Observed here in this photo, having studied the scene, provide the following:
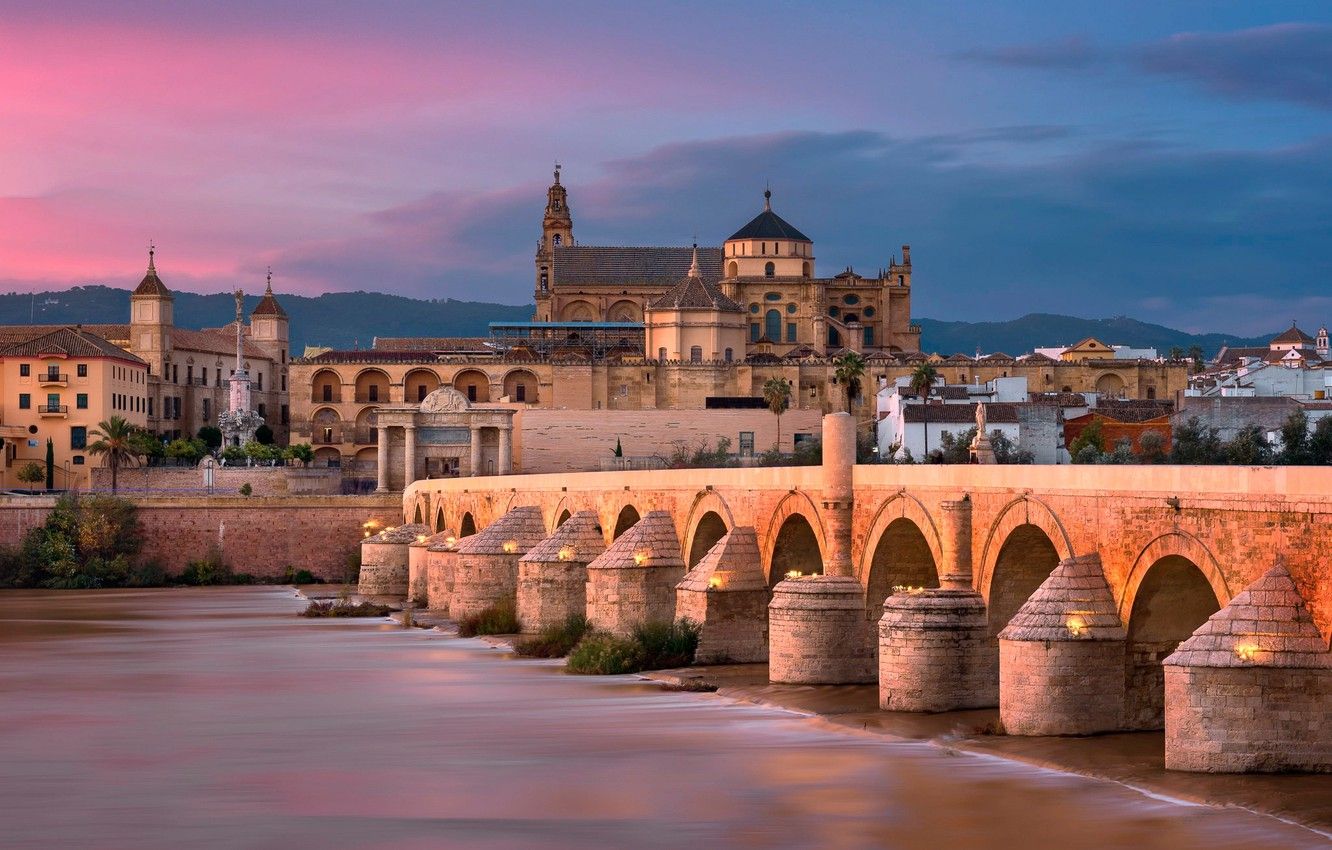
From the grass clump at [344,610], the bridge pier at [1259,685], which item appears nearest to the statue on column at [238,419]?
the grass clump at [344,610]

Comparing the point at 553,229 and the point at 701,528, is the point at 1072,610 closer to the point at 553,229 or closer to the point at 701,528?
the point at 701,528

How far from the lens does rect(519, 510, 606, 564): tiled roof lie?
38.7m

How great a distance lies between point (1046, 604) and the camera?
21328mm

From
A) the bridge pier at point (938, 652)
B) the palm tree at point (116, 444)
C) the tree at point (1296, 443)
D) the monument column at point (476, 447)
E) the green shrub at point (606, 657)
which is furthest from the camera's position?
the monument column at point (476, 447)

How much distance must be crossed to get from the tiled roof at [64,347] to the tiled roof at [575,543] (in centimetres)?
4914

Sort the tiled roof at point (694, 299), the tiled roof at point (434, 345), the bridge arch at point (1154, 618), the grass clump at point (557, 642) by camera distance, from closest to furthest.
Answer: the bridge arch at point (1154, 618), the grass clump at point (557, 642), the tiled roof at point (694, 299), the tiled roof at point (434, 345)

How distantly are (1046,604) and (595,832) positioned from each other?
18.7 ft

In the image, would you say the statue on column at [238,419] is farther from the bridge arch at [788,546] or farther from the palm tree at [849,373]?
the bridge arch at [788,546]

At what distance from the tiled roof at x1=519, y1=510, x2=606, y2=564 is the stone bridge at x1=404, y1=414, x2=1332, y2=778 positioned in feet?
12.0

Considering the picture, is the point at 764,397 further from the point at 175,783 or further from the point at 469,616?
the point at 175,783

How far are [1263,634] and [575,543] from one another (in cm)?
2233

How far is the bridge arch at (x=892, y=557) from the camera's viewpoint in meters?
27.5

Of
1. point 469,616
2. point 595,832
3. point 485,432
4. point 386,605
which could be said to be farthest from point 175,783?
point 485,432

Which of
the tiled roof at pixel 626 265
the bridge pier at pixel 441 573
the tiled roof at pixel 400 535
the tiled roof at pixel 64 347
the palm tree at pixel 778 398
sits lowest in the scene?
the bridge pier at pixel 441 573
